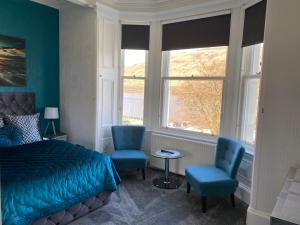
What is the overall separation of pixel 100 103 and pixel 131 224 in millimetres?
2066

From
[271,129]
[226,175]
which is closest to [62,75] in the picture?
[226,175]

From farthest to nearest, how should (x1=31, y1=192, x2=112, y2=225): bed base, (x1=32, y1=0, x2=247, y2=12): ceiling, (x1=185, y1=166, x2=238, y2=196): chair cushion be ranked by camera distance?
1. (x1=32, y1=0, x2=247, y2=12): ceiling
2. (x1=185, y1=166, x2=238, y2=196): chair cushion
3. (x1=31, y1=192, x2=112, y2=225): bed base

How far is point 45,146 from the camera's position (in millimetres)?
3178

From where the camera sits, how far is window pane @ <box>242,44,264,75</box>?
3.06 meters

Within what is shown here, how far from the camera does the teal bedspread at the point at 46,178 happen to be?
80.5 inches

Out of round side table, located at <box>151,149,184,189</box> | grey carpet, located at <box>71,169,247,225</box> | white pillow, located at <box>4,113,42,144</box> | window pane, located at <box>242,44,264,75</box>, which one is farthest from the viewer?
round side table, located at <box>151,149,184,189</box>

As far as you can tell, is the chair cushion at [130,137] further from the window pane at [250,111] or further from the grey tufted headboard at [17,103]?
the window pane at [250,111]

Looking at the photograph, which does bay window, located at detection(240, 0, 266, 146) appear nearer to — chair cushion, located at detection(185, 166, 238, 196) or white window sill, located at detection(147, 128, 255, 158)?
white window sill, located at detection(147, 128, 255, 158)

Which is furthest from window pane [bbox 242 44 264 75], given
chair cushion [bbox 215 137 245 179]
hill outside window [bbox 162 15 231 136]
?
chair cushion [bbox 215 137 245 179]

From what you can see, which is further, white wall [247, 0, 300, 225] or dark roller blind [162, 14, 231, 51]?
dark roller blind [162, 14, 231, 51]

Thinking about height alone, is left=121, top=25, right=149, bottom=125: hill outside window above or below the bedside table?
above

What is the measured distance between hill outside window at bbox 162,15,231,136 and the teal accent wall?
6.55 ft

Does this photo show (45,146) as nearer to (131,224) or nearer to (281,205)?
(131,224)

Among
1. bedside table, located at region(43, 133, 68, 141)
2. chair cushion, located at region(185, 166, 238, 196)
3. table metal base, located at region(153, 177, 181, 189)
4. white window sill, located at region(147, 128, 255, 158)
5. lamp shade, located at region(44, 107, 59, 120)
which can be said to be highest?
lamp shade, located at region(44, 107, 59, 120)
